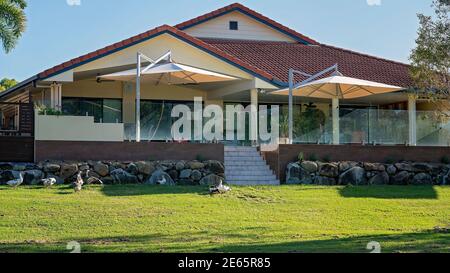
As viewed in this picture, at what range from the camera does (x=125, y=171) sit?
21.2 meters

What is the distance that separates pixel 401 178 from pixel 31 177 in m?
11.7

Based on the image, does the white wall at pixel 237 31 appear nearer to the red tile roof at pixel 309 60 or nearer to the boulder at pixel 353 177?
the red tile roof at pixel 309 60

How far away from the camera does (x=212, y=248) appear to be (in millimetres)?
12641

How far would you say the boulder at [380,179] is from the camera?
23.3m

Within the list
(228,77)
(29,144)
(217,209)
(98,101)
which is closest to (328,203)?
(217,209)

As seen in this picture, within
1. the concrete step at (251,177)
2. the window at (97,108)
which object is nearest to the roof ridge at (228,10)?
the window at (97,108)

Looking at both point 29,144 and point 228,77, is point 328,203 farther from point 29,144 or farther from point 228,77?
point 29,144

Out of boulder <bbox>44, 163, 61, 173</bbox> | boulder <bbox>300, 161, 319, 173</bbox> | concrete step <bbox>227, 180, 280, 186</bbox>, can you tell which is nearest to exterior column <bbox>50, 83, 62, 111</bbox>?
boulder <bbox>44, 163, 61, 173</bbox>

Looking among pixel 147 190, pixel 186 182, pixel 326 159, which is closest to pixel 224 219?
pixel 147 190

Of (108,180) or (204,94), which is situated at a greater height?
(204,94)

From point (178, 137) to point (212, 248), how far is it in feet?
38.7

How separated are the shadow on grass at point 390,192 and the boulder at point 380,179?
739mm

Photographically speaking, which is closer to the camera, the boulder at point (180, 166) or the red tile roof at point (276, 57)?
the boulder at point (180, 166)

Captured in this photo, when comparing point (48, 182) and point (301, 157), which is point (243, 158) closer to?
point (301, 157)
